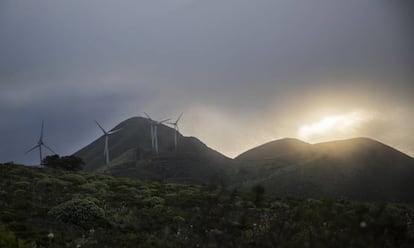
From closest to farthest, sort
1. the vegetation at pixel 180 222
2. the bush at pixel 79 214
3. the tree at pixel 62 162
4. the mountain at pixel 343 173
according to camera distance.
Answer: the vegetation at pixel 180 222
the bush at pixel 79 214
the tree at pixel 62 162
the mountain at pixel 343 173

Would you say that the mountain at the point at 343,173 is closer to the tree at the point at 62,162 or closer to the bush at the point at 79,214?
the tree at the point at 62,162

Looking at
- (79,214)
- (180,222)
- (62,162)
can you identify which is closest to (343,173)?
(62,162)

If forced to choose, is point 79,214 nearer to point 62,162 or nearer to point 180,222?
point 180,222

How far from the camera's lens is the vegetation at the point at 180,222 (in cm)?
1099

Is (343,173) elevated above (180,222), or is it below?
above

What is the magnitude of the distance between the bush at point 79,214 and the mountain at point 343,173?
8205 cm

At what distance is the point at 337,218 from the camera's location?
11398 millimetres

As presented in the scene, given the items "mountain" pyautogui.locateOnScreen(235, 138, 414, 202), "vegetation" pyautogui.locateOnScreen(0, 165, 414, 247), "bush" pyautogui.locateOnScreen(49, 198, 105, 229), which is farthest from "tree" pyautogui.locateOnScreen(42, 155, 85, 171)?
"bush" pyautogui.locateOnScreen(49, 198, 105, 229)

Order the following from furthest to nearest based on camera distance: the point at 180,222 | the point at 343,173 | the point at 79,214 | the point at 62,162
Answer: the point at 343,173
the point at 62,162
the point at 180,222
the point at 79,214

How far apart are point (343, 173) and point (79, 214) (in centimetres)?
11926

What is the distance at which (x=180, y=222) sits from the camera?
2364cm

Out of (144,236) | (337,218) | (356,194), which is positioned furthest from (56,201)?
(356,194)

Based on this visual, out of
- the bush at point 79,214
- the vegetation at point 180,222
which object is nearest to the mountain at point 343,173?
the vegetation at point 180,222

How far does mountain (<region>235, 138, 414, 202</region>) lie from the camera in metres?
116
